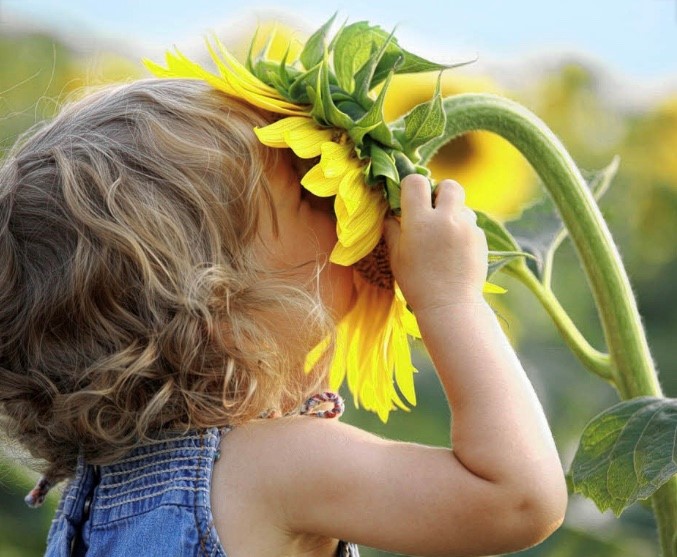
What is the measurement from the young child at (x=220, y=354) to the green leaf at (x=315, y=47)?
8 centimetres

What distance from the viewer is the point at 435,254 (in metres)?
1.11

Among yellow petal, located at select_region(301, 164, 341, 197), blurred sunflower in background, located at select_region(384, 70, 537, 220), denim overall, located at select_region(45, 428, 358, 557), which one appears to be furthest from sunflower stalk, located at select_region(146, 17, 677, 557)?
blurred sunflower in background, located at select_region(384, 70, 537, 220)

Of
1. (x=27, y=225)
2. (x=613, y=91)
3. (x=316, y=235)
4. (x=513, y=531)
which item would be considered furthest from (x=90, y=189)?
(x=613, y=91)

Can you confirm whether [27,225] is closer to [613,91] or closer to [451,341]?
[451,341]

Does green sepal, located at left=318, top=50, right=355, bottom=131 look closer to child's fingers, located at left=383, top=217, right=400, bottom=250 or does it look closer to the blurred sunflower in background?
child's fingers, located at left=383, top=217, right=400, bottom=250

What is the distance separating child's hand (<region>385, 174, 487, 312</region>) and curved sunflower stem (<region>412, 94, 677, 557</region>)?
0.09 metres

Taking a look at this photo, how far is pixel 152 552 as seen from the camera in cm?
110

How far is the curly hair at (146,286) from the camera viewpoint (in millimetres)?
1135

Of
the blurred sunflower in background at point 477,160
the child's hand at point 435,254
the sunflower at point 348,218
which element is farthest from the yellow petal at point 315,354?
the blurred sunflower in background at point 477,160

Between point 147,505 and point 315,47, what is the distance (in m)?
0.45

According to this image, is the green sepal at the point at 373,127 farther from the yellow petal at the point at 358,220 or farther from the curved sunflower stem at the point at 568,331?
the curved sunflower stem at the point at 568,331

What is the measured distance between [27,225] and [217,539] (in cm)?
35

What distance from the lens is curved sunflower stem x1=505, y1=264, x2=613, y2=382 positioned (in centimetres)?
121

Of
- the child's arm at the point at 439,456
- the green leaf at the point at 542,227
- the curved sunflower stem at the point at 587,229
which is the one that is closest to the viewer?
the child's arm at the point at 439,456
